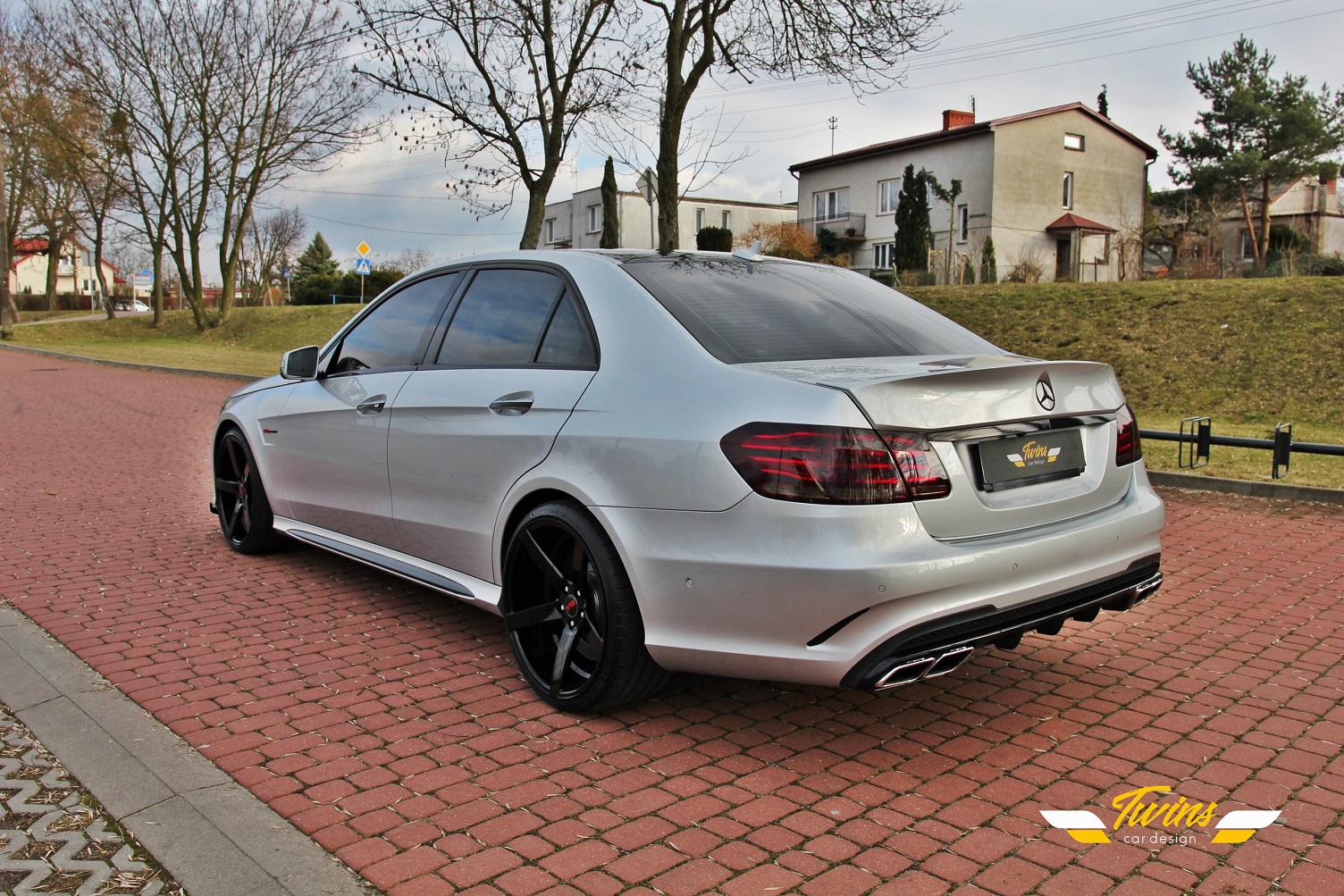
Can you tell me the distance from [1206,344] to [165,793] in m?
16.1

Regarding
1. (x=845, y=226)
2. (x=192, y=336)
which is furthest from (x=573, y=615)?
(x=845, y=226)

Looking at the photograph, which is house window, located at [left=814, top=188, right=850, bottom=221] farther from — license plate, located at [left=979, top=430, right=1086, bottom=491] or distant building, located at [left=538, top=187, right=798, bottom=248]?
license plate, located at [left=979, top=430, right=1086, bottom=491]

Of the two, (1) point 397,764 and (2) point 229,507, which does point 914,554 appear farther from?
(2) point 229,507

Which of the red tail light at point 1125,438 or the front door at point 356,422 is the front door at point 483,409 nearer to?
the front door at point 356,422

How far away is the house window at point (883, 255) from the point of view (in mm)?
50228

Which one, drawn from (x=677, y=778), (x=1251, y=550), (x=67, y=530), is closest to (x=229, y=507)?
(x=67, y=530)

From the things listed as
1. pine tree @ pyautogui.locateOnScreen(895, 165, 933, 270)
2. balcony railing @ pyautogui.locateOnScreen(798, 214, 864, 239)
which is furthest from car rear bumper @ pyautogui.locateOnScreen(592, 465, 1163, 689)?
balcony railing @ pyautogui.locateOnScreen(798, 214, 864, 239)

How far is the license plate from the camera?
3.22 metres

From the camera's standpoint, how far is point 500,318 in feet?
14.2

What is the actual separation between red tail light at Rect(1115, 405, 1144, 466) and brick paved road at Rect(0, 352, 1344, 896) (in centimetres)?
91

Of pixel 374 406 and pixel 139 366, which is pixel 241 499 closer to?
pixel 374 406

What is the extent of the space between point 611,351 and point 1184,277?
855 inches

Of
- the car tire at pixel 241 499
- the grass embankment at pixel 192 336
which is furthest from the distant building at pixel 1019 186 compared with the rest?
the car tire at pixel 241 499

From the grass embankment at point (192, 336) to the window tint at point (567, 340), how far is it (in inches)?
994
